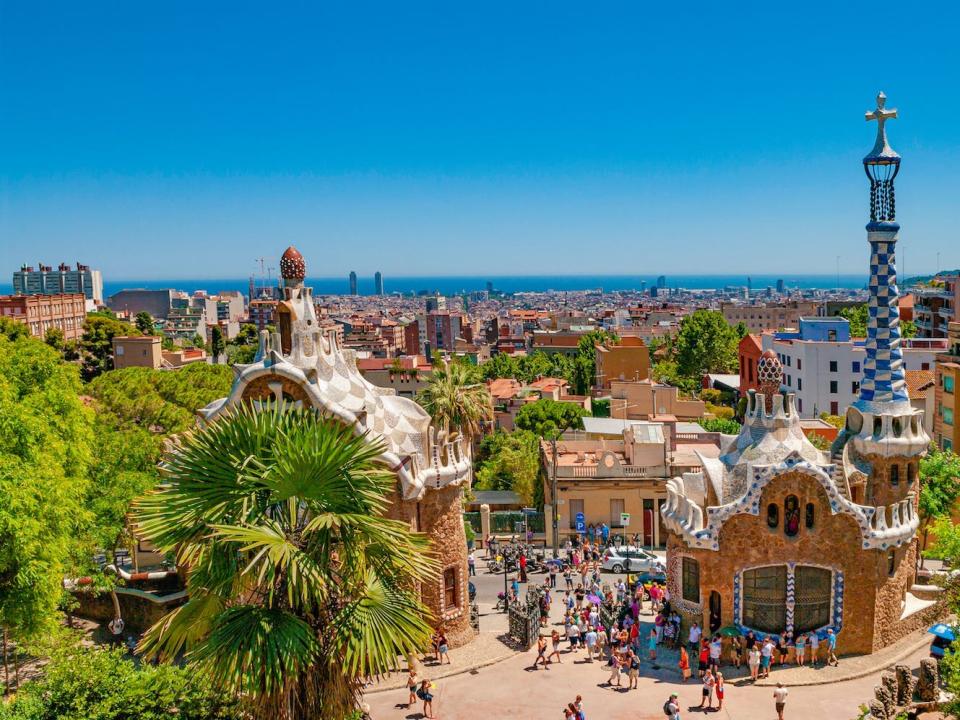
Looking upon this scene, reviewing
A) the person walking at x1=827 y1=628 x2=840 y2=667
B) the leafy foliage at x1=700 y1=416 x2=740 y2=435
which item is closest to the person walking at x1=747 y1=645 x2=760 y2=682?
the person walking at x1=827 y1=628 x2=840 y2=667

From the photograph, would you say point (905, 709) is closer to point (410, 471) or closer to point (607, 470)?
point (410, 471)

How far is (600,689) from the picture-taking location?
2383cm

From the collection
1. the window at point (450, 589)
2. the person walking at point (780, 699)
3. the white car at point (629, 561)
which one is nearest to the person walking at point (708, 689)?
the person walking at point (780, 699)

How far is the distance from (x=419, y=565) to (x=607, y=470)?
24.7 metres

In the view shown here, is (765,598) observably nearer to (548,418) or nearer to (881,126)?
(881,126)

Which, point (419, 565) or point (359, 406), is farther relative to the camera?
point (359, 406)

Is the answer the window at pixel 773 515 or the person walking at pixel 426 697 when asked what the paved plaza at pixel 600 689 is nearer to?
the person walking at pixel 426 697

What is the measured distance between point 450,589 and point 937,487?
19.5 m

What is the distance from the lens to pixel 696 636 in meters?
25.6

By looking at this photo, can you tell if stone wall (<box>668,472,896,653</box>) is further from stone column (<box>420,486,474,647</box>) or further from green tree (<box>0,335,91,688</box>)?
green tree (<box>0,335,91,688</box>)

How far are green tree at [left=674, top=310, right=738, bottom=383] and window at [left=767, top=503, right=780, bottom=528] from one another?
7310cm

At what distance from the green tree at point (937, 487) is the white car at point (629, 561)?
33.3ft

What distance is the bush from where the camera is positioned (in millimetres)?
16234

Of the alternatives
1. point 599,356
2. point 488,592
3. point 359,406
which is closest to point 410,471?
point 359,406
